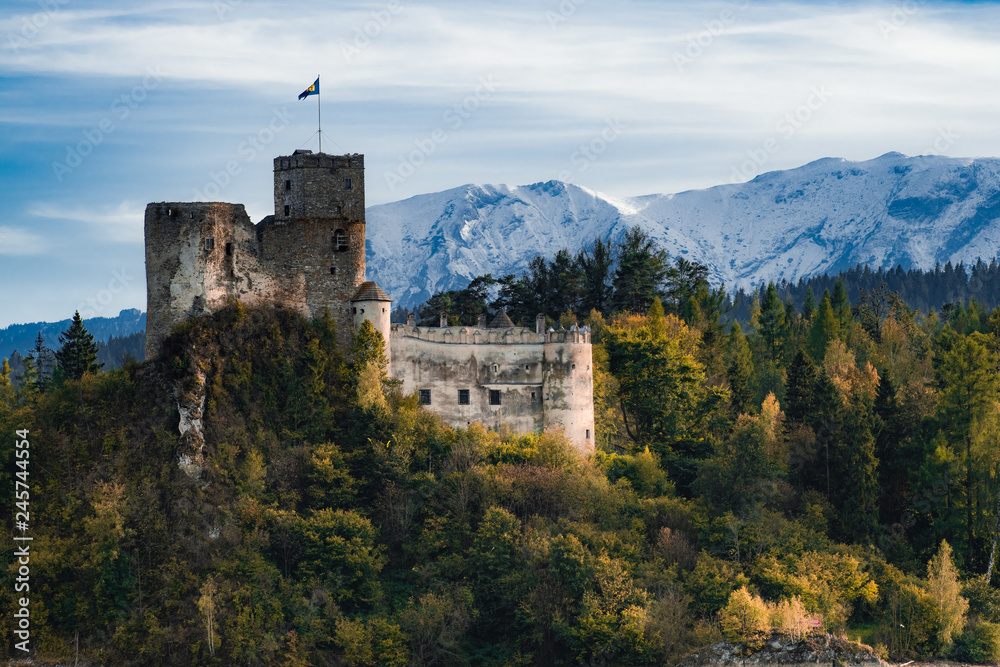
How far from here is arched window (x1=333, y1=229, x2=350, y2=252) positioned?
2532 inches

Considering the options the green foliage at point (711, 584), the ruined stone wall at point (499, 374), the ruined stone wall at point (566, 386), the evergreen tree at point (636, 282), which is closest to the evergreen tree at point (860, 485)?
the green foliage at point (711, 584)

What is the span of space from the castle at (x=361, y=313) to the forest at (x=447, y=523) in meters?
1.25

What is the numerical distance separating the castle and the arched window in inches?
2.1

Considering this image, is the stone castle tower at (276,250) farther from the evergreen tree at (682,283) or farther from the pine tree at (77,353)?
the evergreen tree at (682,283)

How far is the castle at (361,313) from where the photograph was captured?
6331 centimetres

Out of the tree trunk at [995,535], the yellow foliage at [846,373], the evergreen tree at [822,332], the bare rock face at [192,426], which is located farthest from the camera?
the evergreen tree at [822,332]

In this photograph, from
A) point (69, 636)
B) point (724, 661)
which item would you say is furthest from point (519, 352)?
point (69, 636)

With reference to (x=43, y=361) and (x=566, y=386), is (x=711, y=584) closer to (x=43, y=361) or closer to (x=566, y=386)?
(x=566, y=386)

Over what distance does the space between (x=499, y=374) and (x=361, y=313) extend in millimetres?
8194

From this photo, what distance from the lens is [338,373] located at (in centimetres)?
6341

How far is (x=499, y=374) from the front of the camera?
65.1 meters

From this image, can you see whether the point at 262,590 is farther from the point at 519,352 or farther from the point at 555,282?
the point at 555,282

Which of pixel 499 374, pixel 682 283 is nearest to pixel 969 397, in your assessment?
pixel 499 374

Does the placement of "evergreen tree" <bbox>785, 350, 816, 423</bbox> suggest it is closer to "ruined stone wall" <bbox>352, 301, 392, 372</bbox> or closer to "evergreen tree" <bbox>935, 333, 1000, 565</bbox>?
"evergreen tree" <bbox>935, 333, 1000, 565</bbox>
